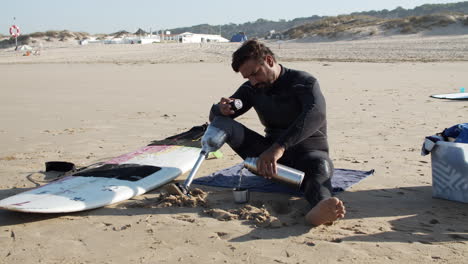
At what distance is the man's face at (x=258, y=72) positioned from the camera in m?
3.44

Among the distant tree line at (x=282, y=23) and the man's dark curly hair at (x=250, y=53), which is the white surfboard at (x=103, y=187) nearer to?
the man's dark curly hair at (x=250, y=53)

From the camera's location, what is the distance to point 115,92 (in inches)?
407

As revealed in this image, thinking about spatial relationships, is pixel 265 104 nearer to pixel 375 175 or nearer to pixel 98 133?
pixel 375 175

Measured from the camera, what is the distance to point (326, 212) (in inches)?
118

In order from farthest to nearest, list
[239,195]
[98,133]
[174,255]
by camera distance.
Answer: [98,133] < [239,195] < [174,255]

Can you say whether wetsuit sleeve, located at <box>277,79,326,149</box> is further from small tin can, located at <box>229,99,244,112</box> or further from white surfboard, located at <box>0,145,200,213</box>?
white surfboard, located at <box>0,145,200,213</box>

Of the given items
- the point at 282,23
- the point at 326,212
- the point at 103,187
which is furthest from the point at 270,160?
the point at 282,23

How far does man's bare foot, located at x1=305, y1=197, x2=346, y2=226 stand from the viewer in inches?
117

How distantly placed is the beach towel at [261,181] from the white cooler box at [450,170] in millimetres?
613

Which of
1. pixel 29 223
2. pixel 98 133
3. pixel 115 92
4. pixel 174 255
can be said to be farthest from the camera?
pixel 115 92

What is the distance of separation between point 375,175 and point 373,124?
7.81 feet

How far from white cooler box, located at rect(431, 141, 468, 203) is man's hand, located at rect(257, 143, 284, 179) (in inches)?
43.5

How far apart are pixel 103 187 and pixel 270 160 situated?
47.7 inches

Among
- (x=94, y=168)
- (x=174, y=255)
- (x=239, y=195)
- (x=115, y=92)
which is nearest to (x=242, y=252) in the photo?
(x=174, y=255)
